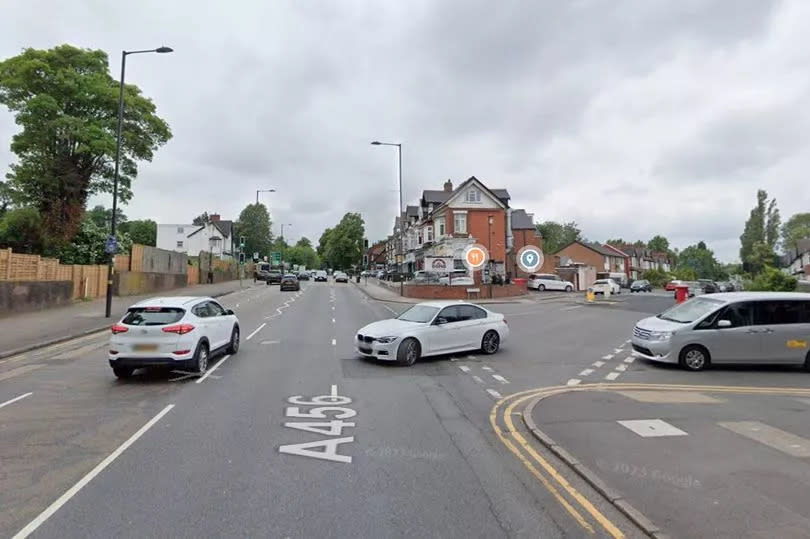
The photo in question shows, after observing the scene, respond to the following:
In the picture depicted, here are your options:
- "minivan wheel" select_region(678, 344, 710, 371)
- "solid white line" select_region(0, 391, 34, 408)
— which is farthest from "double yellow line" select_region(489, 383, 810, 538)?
"solid white line" select_region(0, 391, 34, 408)

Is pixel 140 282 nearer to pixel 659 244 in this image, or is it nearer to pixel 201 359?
pixel 201 359

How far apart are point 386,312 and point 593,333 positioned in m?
10.9

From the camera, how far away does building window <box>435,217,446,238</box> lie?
52134mm

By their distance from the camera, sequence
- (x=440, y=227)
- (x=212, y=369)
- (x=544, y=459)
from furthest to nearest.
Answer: (x=440, y=227) < (x=212, y=369) < (x=544, y=459)

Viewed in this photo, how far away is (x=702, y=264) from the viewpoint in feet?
440

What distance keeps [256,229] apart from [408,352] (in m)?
95.2

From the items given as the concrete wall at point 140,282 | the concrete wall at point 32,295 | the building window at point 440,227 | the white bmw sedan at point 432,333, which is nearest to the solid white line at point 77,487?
the white bmw sedan at point 432,333

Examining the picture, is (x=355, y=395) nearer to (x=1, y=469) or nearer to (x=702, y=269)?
(x=1, y=469)

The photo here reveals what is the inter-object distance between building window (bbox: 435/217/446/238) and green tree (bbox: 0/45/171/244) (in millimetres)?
27233

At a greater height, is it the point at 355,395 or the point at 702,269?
the point at 702,269

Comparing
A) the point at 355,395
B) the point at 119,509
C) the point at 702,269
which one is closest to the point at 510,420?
the point at 355,395

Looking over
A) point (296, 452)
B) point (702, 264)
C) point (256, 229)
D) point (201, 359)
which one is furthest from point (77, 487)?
point (702, 264)

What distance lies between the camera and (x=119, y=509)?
4438 millimetres

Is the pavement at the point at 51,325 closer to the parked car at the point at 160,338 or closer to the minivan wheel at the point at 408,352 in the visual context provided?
the parked car at the point at 160,338
